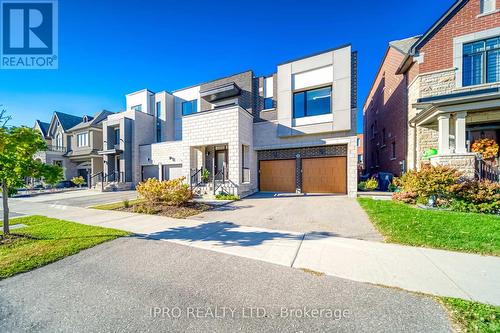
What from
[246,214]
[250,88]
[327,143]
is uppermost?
[250,88]

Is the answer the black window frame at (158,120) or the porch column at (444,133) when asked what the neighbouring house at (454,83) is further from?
the black window frame at (158,120)

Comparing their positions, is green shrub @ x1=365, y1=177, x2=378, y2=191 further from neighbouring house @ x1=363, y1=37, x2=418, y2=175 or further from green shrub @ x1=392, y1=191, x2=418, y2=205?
green shrub @ x1=392, y1=191, x2=418, y2=205

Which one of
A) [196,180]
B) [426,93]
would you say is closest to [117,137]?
[196,180]

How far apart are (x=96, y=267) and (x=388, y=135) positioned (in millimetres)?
17598

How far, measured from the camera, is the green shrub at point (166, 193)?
28.0ft

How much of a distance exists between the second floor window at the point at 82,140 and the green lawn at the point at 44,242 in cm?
2149

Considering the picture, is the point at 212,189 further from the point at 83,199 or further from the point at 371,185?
the point at 371,185

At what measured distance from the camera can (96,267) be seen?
354 cm

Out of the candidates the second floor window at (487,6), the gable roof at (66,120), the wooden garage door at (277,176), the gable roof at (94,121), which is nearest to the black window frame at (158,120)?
the gable roof at (94,121)

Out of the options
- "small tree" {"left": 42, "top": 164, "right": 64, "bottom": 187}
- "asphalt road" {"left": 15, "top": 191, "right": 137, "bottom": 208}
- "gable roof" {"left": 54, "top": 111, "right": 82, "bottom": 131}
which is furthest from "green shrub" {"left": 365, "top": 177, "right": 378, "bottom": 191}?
"gable roof" {"left": 54, "top": 111, "right": 82, "bottom": 131}

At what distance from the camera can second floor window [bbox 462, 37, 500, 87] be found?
898 cm

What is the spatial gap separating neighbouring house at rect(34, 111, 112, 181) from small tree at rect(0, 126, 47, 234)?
65.6 ft

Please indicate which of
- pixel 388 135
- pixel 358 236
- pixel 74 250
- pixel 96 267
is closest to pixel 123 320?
pixel 96 267

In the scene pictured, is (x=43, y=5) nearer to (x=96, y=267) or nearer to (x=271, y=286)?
(x=96, y=267)
